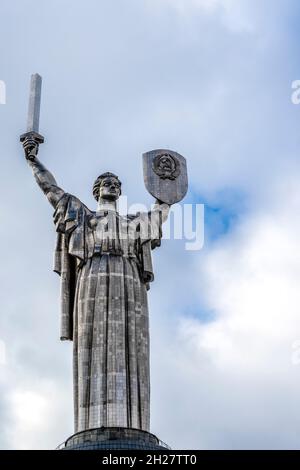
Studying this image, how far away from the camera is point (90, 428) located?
19.5 m

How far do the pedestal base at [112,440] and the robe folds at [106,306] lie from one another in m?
0.30

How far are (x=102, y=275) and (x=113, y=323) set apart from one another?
A: 47.2 inches

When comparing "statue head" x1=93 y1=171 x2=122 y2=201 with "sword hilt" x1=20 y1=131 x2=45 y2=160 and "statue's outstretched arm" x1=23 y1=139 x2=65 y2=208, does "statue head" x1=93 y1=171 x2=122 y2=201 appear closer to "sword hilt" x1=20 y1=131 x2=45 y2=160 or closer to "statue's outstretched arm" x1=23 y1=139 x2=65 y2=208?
"statue's outstretched arm" x1=23 y1=139 x2=65 y2=208

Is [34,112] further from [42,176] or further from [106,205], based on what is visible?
[106,205]

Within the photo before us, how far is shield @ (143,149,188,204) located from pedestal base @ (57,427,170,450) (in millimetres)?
5903

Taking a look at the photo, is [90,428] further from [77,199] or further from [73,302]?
[77,199]

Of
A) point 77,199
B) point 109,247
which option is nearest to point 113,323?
point 109,247

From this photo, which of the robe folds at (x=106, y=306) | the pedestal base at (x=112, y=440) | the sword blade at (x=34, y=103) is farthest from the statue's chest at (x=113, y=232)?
the pedestal base at (x=112, y=440)

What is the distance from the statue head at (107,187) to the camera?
74.1 feet

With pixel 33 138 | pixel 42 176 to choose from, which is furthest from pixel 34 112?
pixel 42 176

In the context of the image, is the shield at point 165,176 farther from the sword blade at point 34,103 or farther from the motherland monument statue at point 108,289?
the sword blade at point 34,103

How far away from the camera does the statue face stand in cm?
2256

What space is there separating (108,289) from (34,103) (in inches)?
210

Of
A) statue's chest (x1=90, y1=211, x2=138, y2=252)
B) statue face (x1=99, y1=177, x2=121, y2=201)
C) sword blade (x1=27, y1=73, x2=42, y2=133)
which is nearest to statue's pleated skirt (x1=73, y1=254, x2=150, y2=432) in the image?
statue's chest (x1=90, y1=211, x2=138, y2=252)
